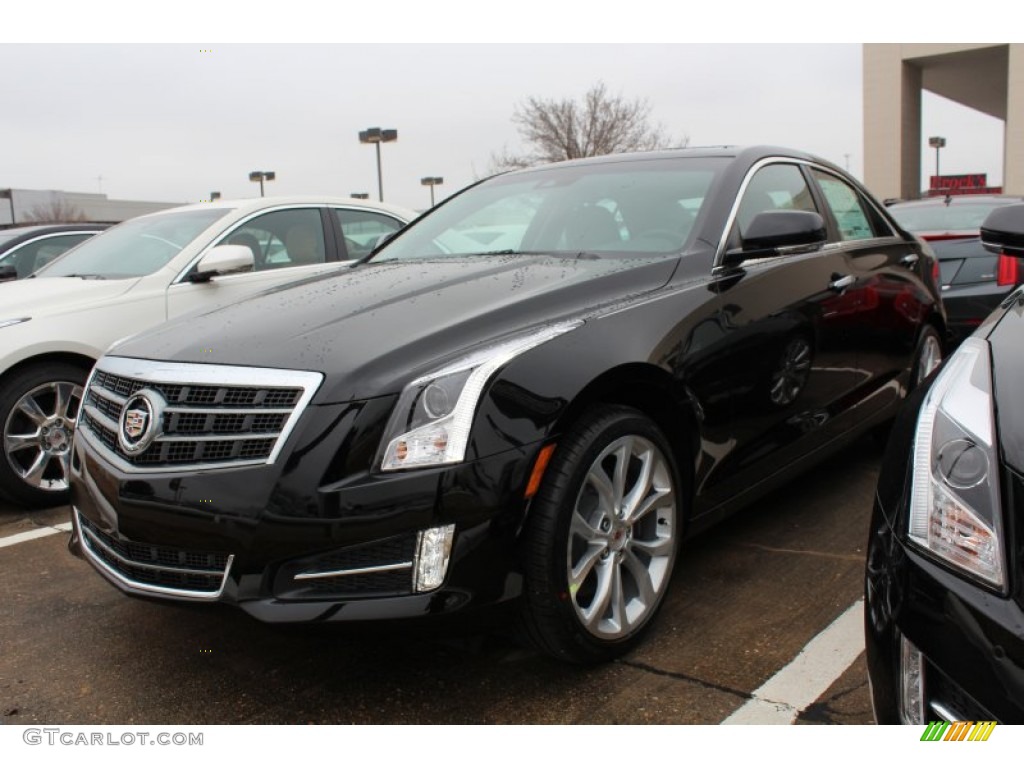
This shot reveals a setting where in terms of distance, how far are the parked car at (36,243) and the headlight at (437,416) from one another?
20.7ft

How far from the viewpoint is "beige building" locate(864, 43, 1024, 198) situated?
24.7m

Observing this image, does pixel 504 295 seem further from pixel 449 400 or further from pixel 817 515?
pixel 817 515

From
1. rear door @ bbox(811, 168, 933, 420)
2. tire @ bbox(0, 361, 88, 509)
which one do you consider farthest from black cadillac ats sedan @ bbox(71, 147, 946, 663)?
tire @ bbox(0, 361, 88, 509)

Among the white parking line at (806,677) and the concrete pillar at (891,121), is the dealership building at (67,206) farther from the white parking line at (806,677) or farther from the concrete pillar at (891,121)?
the white parking line at (806,677)

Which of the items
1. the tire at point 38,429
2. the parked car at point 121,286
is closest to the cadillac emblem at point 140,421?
the parked car at point 121,286

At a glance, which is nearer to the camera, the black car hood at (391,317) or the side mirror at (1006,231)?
the black car hood at (391,317)

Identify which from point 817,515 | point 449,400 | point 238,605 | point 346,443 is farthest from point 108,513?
point 817,515

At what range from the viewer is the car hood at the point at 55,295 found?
4.52 metres

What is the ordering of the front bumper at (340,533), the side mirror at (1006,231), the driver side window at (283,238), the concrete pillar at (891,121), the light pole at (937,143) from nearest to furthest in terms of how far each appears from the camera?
the front bumper at (340,533), the side mirror at (1006,231), the driver side window at (283,238), the concrete pillar at (891,121), the light pole at (937,143)

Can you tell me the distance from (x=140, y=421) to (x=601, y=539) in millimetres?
1270

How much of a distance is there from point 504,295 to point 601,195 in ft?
3.69

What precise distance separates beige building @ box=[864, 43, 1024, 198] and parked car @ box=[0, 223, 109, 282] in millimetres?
24309

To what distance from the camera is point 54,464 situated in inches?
181

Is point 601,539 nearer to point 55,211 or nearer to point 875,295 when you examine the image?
point 875,295
